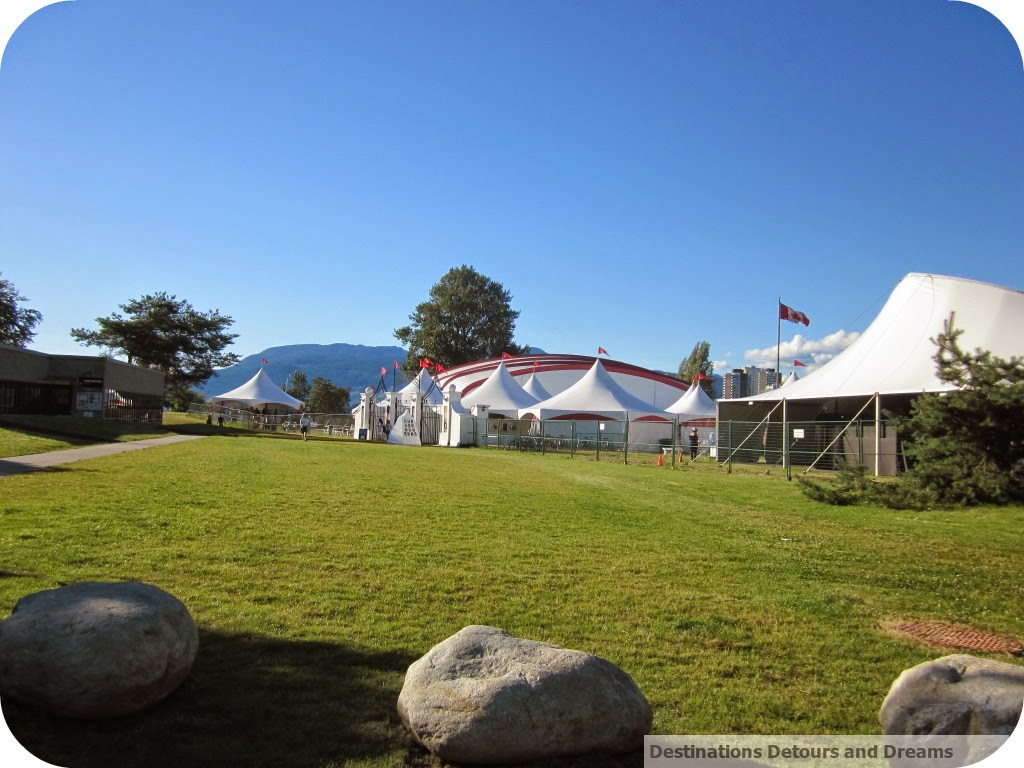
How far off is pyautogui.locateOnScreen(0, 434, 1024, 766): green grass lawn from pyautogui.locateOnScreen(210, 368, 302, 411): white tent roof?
50.4m

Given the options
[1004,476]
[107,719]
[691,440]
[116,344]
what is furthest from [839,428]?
[116,344]

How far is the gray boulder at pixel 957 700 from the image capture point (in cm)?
267

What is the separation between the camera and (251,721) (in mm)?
3242

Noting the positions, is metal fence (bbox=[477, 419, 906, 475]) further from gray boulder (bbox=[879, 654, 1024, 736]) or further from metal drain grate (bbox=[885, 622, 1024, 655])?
gray boulder (bbox=[879, 654, 1024, 736])

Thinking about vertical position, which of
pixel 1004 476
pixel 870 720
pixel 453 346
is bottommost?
pixel 870 720

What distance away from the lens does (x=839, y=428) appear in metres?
21.9

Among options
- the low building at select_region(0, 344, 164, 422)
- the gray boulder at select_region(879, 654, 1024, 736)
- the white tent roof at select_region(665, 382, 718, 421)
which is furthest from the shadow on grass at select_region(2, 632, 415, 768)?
the white tent roof at select_region(665, 382, 718, 421)

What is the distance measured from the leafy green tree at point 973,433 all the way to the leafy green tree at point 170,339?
45.5 meters

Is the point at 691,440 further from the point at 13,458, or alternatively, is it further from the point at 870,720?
the point at 870,720

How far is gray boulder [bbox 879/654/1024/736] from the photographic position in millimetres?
2666

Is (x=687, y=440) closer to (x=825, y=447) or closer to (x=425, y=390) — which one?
(x=825, y=447)

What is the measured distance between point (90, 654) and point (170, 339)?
170 ft

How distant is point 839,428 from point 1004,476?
45.4 ft

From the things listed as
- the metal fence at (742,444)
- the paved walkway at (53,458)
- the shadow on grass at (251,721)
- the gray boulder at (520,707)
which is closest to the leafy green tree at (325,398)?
the metal fence at (742,444)
